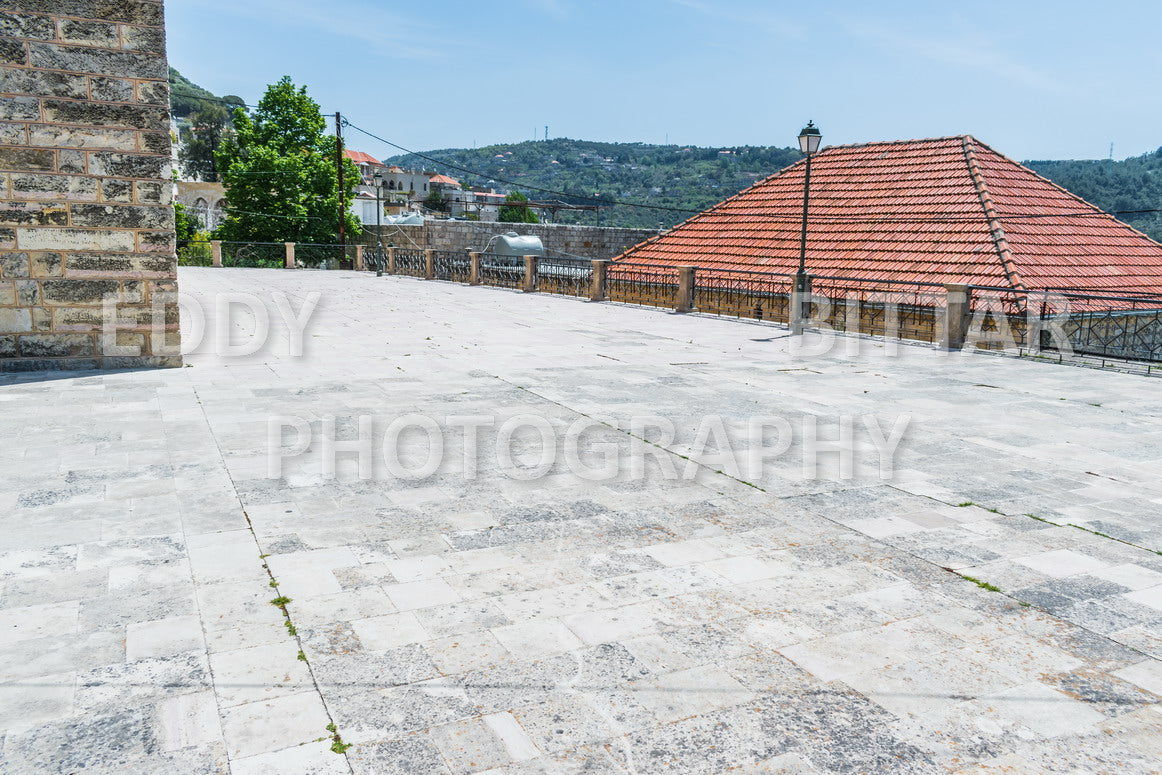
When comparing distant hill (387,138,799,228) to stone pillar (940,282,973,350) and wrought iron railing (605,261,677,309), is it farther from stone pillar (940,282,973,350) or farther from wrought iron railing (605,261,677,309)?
stone pillar (940,282,973,350)

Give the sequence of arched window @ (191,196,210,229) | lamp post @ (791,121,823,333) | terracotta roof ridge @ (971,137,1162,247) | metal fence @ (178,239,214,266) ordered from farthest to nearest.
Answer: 1. arched window @ (191,196,210,229)
2. metal fence @ (178,239,214,266)
3. terracotta roof ridge @ (971,137,1162,247)
4. lamp post @ (791,121,823,333)

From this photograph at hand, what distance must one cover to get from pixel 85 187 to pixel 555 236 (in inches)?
1206

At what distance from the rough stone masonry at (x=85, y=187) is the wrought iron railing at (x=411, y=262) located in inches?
780

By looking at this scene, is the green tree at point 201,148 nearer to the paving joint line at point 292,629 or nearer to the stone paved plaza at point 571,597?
the stone paved plaza at point 571,597

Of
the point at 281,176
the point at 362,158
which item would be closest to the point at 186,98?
the point at 362,158

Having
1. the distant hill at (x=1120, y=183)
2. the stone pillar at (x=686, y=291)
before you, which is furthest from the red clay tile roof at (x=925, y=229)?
the distant hill at (x=1120, y=183)

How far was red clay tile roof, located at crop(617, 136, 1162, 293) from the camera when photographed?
800 inches

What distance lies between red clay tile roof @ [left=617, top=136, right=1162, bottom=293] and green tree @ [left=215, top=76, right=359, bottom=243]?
1023 inches

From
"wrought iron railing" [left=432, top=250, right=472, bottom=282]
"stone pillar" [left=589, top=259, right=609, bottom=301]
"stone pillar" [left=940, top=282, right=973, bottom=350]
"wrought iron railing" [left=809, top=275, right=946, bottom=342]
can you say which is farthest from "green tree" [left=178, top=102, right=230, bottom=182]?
"stone pillar" [left=940, top=282, right=973, bottom=350]

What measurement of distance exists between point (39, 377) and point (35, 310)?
2.83ft

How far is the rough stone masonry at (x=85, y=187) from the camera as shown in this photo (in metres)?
9.30

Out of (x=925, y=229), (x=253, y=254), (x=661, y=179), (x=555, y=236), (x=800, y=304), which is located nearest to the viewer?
(x=800, y=304)

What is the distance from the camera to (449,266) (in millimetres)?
28875

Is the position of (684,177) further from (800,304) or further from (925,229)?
(800,304)
